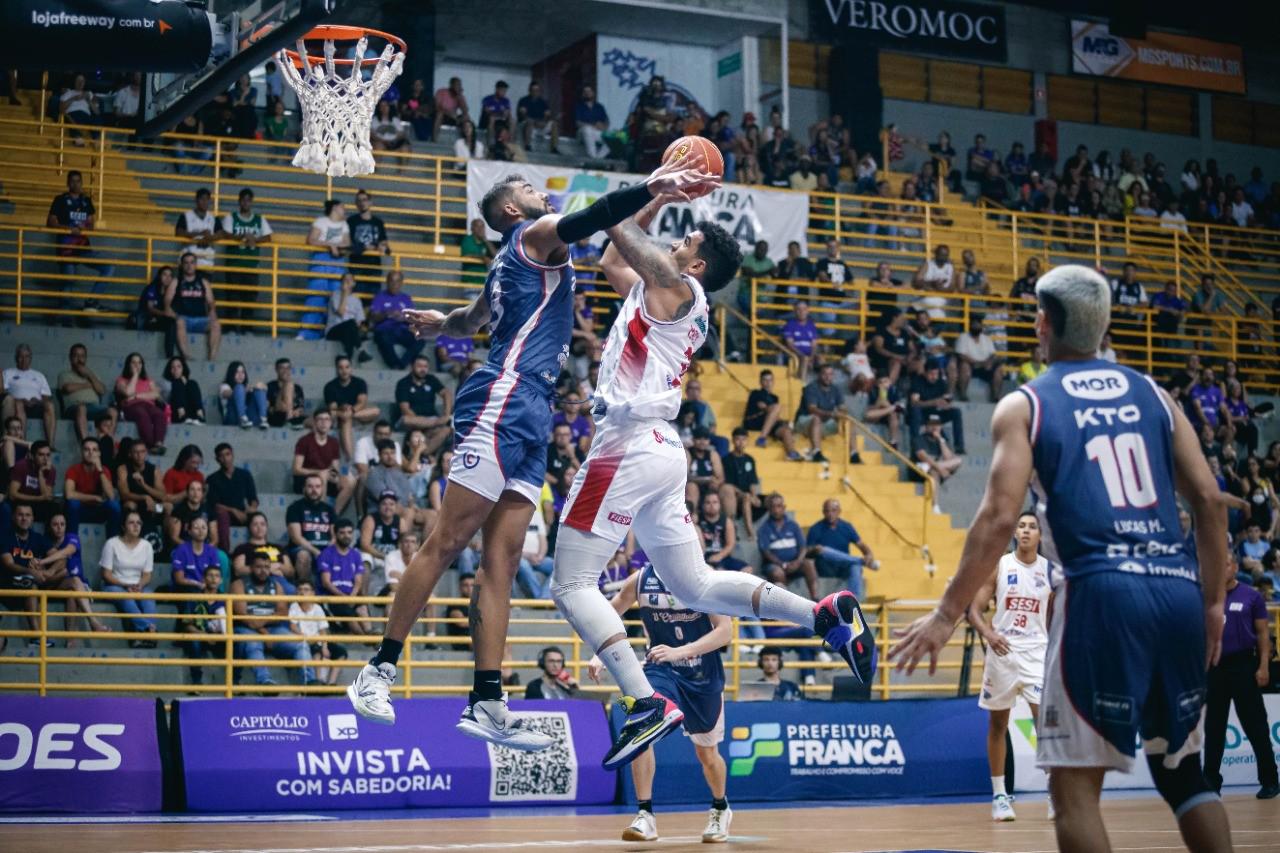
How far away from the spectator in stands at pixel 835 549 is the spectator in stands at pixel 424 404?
480 cm

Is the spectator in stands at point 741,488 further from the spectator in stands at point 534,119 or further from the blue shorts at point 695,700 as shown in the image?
the spectator in stands at point 534,119

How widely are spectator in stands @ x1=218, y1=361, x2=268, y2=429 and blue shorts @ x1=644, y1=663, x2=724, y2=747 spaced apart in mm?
8787

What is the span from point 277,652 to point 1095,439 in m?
12.2

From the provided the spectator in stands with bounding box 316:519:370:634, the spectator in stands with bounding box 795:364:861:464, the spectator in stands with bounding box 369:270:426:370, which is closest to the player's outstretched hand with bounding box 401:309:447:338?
the spectator in stands with bounding box 316:519:370:634

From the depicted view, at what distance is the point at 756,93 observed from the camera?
97.9 ft

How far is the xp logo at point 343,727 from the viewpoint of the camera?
14251 millimetres

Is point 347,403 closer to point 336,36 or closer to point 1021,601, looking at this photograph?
point 336,36

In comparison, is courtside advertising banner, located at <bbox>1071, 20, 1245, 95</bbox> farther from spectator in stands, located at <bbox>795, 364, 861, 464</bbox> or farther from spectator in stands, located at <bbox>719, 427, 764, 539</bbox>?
spectator in stands, located at <bbox>719, 427, 764, 539</bbox>

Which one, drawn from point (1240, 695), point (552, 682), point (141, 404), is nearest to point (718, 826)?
point (552, 682)

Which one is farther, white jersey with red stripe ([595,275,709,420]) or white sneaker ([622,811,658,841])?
white sneaker ([622,811,658,841])

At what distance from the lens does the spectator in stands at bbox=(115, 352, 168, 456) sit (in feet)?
59.0

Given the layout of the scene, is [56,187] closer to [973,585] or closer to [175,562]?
[175,562]

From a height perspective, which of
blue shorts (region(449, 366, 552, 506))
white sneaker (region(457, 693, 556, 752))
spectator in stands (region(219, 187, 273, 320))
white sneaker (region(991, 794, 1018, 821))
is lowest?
white sneaker (region(991, 794, 1018, 821))

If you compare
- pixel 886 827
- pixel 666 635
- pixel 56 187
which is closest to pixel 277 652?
pixel 666 635
